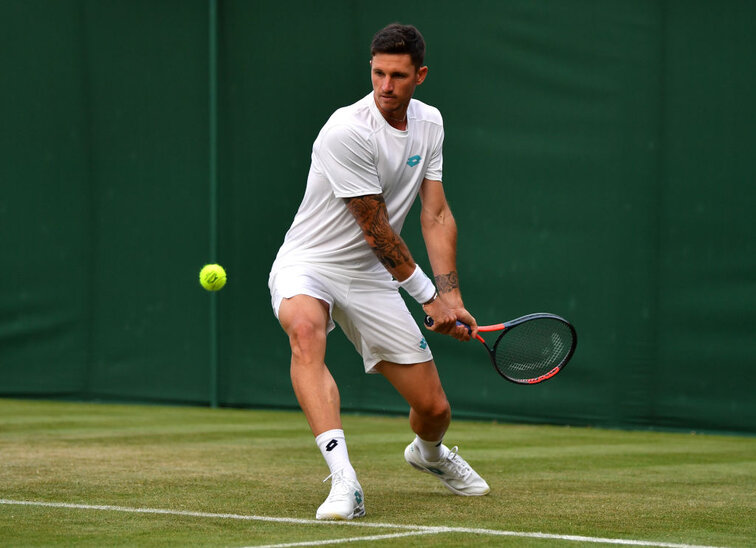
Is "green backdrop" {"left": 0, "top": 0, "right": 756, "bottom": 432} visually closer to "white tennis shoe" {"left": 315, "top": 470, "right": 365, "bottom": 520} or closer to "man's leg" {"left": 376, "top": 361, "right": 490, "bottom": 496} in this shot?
"man's leg" {"left": 376, "top": 361, "right": 490, "bottom": 496}

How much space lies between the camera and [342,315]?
16.4ft

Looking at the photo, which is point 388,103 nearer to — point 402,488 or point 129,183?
point 402,488

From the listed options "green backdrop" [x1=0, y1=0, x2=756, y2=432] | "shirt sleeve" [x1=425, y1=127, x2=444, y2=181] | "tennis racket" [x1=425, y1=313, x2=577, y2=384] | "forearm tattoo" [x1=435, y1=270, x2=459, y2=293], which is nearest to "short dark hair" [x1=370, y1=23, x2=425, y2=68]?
"shirt sleeve" [x1=425, y1=127, x2=444, y2=181]

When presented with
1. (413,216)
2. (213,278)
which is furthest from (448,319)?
(413,216)

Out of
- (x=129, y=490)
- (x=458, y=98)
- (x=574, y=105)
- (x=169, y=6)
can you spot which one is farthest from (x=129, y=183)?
(x=129, y=490)

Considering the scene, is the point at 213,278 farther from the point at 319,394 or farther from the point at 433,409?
the point at 319,394

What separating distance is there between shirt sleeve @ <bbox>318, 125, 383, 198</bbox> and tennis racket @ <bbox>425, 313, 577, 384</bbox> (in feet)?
2.61

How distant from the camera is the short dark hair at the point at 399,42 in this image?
4656mm

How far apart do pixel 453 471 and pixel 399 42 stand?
1669mm

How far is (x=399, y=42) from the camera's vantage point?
4.66 meters

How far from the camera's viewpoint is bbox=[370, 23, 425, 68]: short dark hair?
4656mm

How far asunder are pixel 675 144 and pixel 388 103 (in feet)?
14.3

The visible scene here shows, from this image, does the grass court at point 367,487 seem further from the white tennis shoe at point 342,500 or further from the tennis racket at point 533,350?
the tennis racket at point 533,350

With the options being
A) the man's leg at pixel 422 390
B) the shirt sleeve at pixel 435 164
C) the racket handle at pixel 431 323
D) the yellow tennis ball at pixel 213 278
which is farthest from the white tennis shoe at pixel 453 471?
the yellow tennis ball at pixel 213 278
